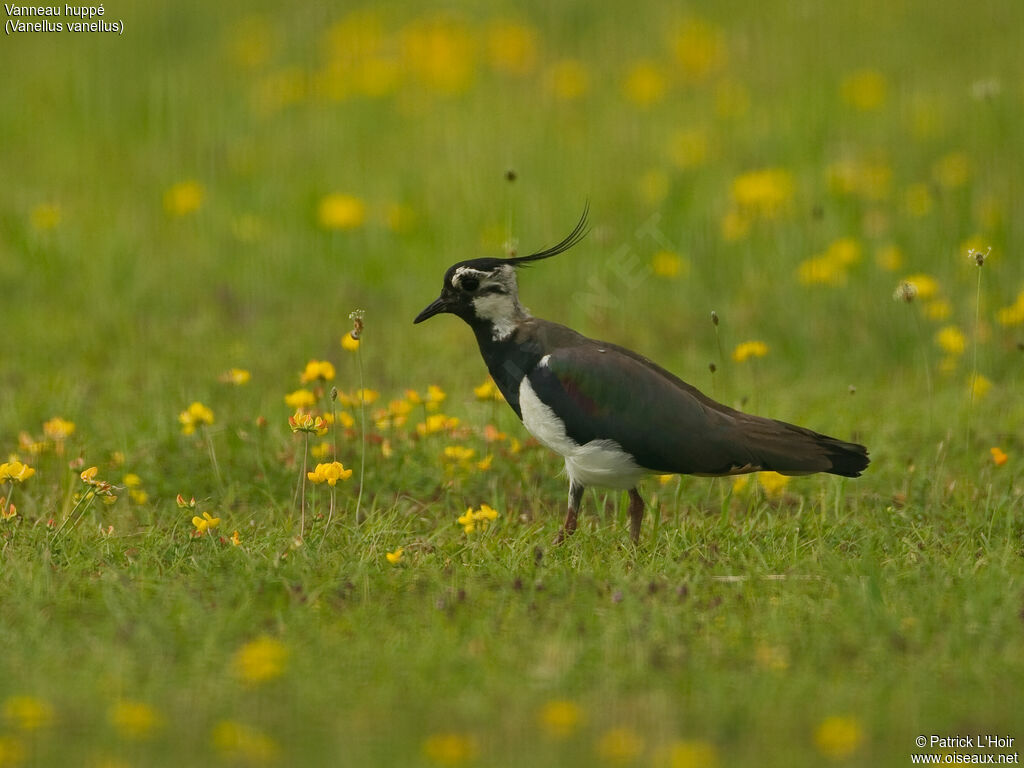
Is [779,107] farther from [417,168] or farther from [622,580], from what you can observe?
[622,580]

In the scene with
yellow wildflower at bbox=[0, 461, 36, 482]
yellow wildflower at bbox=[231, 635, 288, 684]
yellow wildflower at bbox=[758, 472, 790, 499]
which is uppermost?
yellow wildflower at bbox=[0, 461, 36, 482]

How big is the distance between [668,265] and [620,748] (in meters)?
4.89

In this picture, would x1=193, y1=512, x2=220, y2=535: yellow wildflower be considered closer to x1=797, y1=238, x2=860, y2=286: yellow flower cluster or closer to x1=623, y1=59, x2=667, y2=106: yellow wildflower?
x1=797, y1=238, x2=860, y2=286: yellow flower cluster

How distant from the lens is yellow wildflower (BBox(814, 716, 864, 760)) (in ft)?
12.0

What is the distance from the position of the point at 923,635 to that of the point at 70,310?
18.3 feet

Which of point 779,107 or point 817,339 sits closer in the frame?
point 817,339

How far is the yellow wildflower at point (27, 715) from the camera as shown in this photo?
3.82 metres

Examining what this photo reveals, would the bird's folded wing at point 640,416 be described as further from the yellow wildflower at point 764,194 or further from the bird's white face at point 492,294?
the yellow wildflower at point 764,194

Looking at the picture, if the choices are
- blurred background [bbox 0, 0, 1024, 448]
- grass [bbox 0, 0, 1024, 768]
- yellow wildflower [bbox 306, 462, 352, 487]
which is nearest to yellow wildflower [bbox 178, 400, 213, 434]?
grass [bbox 0, 0, 1024, 768]

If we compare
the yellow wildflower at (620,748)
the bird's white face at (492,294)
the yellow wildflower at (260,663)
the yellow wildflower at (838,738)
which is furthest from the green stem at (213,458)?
the yellow wildflower at (838,738)

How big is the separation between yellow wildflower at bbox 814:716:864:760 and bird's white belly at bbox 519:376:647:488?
5.21 ft

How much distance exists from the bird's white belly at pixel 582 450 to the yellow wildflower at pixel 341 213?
391 centimetres

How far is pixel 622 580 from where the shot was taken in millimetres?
4805

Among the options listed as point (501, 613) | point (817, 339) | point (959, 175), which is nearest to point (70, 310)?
point (817, 339)
